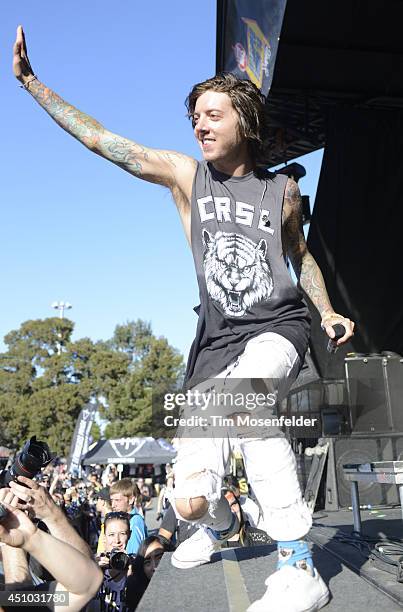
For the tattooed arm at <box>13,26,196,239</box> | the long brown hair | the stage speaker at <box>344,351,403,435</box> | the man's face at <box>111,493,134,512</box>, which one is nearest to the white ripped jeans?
the tattooed arm at <box>13,26,196,239</box>

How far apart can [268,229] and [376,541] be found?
7.47ft

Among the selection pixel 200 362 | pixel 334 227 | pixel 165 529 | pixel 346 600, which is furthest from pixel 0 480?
pixel 334 227

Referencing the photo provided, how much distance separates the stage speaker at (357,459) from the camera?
22.7 feet

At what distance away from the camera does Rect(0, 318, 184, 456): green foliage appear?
3475cm

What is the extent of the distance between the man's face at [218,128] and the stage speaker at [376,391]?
573 centimetres

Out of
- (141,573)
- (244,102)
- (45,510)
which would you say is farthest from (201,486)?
(141,573)

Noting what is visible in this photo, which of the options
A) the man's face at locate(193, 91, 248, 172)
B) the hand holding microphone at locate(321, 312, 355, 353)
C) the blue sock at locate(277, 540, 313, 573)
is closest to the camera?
the blue sock at locate(277, 540, 313, 573)

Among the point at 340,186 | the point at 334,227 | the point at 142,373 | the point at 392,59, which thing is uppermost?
the point at 142,373

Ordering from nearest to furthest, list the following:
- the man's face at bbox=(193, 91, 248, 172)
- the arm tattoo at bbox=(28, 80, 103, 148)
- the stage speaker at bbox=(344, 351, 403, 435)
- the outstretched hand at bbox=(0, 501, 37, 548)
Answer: the outstretched hand at bbox=(0, 501, 37, 548) < the man's face at bbox=(193, 91, 248, 172) < the arm tattoo at bbox=(28, 80, 103, 148) < the stage speaker at bbox=(344, 351, 403, 435)

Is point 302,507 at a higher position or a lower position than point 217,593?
higher

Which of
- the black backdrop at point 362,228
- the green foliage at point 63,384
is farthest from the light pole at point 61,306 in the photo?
the black backdrop at point 362,228

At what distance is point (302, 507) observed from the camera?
219cm

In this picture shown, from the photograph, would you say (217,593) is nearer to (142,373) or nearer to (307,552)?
(307,552)

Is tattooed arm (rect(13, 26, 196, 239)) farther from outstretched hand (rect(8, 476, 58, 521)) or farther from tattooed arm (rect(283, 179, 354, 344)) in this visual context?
outstretched hand (rect(8, 476, 58, 521))
